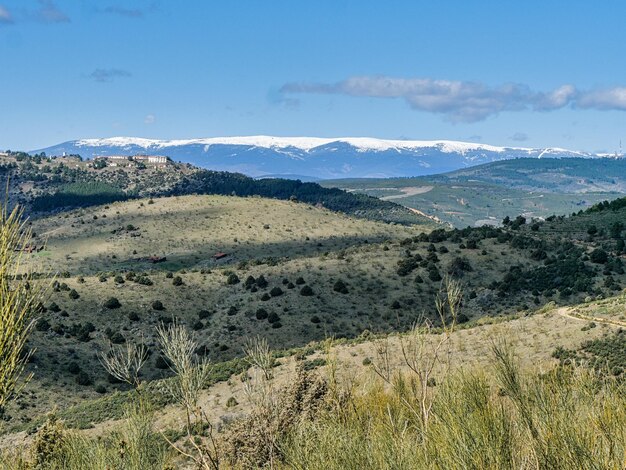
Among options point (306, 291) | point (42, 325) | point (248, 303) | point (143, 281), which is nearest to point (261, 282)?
point (248, 303)

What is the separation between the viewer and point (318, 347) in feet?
150

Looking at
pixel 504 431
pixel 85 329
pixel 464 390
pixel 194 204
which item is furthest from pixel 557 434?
pixel 194 204

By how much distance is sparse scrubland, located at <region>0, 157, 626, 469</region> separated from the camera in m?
10.8

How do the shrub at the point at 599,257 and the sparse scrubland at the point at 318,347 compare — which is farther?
the shrub at the point at 599,257

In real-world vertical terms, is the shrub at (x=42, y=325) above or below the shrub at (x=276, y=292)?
below

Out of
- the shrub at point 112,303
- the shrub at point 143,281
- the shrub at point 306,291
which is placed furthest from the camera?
the shrub at point 143,281

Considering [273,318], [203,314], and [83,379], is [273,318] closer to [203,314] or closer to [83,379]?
[203,314]

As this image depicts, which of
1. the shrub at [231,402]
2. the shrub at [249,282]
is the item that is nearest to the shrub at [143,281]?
the shrub at [249,282]

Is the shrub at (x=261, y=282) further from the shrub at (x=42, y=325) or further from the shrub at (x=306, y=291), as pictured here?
the shrub at (x=42, y=325)

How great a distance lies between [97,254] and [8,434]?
3136 inches

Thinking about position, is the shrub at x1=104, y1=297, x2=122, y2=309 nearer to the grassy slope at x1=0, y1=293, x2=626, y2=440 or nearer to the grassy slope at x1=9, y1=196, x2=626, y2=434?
the grassy slope at x1=9, y1=196, x2=626, y2=434

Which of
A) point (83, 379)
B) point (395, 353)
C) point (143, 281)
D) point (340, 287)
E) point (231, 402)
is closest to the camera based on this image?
point (231, 402)

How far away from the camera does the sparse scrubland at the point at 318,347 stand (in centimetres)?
1079

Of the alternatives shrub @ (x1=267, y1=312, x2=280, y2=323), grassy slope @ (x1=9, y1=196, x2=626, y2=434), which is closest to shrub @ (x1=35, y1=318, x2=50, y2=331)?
grassy slope @ (x1=9, y1=196, x2=626, y2=434)
